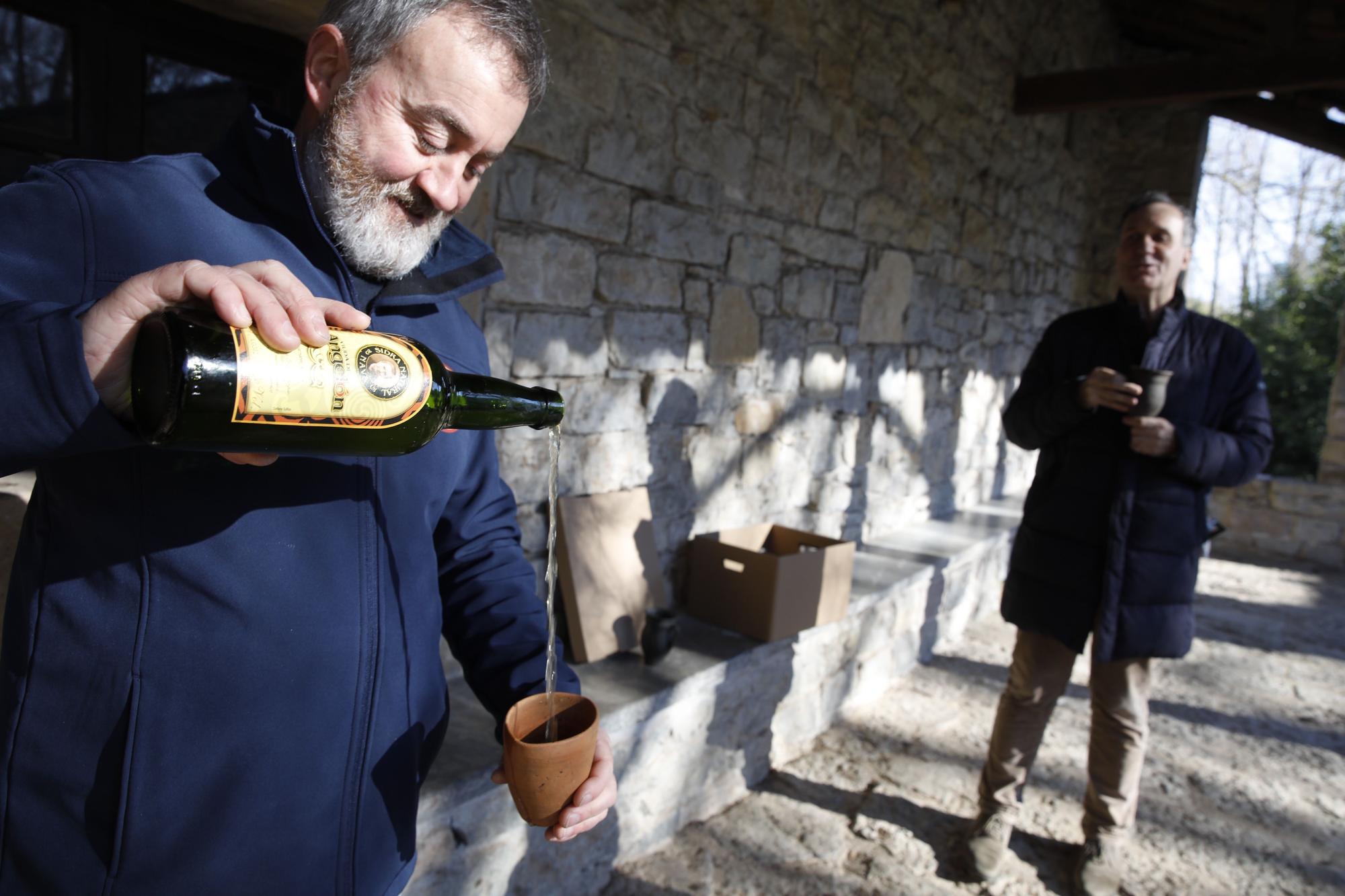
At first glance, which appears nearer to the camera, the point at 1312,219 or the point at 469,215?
the point at 469,215

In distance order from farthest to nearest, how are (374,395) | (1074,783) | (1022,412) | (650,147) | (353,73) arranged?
1. (1074,783)
2. (650,147)
3. (1022,412)
4. (353,73)
5. (374,395)

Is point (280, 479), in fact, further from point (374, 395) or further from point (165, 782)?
point (165, 782)

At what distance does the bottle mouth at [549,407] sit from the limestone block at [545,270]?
3.80 ft

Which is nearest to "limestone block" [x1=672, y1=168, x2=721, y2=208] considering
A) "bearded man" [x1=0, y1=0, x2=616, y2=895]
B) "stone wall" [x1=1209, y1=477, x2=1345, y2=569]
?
"bearded man" [x1=0, y1=0, x2=616, y2=895]

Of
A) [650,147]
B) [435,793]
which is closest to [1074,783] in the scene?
[435,793]

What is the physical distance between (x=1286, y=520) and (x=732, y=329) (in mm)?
5987

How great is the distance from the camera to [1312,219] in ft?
45.7

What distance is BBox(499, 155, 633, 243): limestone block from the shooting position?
2.23 metres

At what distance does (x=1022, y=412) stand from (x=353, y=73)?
2131 mm

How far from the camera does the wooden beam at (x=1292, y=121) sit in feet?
18.7

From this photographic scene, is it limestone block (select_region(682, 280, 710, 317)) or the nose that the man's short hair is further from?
the nose

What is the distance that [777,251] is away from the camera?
10.8ft

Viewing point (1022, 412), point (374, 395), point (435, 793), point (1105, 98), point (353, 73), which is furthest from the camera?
point (1105, 98)

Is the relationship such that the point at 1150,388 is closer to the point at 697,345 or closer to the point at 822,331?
the point at 697,345
